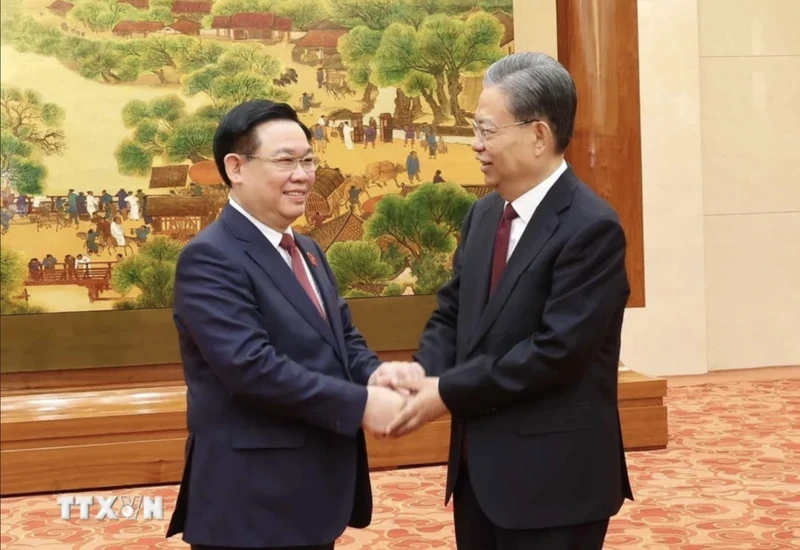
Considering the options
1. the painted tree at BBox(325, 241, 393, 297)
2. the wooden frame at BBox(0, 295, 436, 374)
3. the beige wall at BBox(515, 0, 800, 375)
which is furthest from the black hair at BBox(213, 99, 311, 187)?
the beige wall at BBox(515, 0, 800, 375)

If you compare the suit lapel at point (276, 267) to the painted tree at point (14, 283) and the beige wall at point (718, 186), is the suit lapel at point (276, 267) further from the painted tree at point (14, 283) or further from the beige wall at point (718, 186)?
the beige wall at point (718, 186)

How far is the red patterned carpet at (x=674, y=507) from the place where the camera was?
4035 mm

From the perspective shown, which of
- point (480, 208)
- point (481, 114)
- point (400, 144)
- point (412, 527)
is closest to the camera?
point (481, 114)

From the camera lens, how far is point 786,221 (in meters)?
8.59

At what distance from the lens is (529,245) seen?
7.75 ft

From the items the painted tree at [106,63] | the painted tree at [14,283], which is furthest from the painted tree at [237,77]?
the painted tree at [14,283]

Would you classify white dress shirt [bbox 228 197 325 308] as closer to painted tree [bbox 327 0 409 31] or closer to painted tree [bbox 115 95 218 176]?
painted tree [bbox 115 95 218 176]

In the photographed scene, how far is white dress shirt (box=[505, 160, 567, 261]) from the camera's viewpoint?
2.43m

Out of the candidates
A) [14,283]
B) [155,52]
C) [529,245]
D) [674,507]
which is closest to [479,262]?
[529,245]

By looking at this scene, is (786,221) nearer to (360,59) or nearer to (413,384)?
(360,59)

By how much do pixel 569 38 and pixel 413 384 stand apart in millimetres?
3712

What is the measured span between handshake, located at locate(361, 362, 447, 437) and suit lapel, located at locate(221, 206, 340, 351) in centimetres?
18

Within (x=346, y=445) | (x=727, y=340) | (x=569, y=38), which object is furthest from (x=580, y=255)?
(x=727, y=340)

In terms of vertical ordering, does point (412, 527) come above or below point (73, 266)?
below
